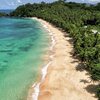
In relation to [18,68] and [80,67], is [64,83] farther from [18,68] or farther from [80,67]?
[18,68]

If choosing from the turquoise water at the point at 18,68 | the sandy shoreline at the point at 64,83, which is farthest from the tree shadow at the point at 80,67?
the turquoise water at the point at 18,68

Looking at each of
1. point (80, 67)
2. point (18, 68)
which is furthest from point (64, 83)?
point (18, 68)

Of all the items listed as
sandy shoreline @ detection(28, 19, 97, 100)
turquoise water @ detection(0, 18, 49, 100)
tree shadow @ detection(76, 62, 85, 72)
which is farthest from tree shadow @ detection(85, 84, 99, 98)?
turquoise water @ detection(0, 18, 49, 100)

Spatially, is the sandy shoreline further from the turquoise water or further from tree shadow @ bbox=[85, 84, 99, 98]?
the turquoise water

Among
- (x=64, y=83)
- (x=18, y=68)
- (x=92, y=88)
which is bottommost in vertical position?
(x=18, y=68)

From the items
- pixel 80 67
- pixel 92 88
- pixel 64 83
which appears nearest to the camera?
pixel 92 88

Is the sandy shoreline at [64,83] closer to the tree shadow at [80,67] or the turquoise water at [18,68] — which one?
the tree shadow at [80,67]

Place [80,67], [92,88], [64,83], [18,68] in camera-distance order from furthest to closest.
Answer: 1. [18,68]
2. [80,67]
3. [64,83]
4. [92,88]

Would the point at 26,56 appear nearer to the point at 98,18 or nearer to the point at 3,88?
the point at 3,88
